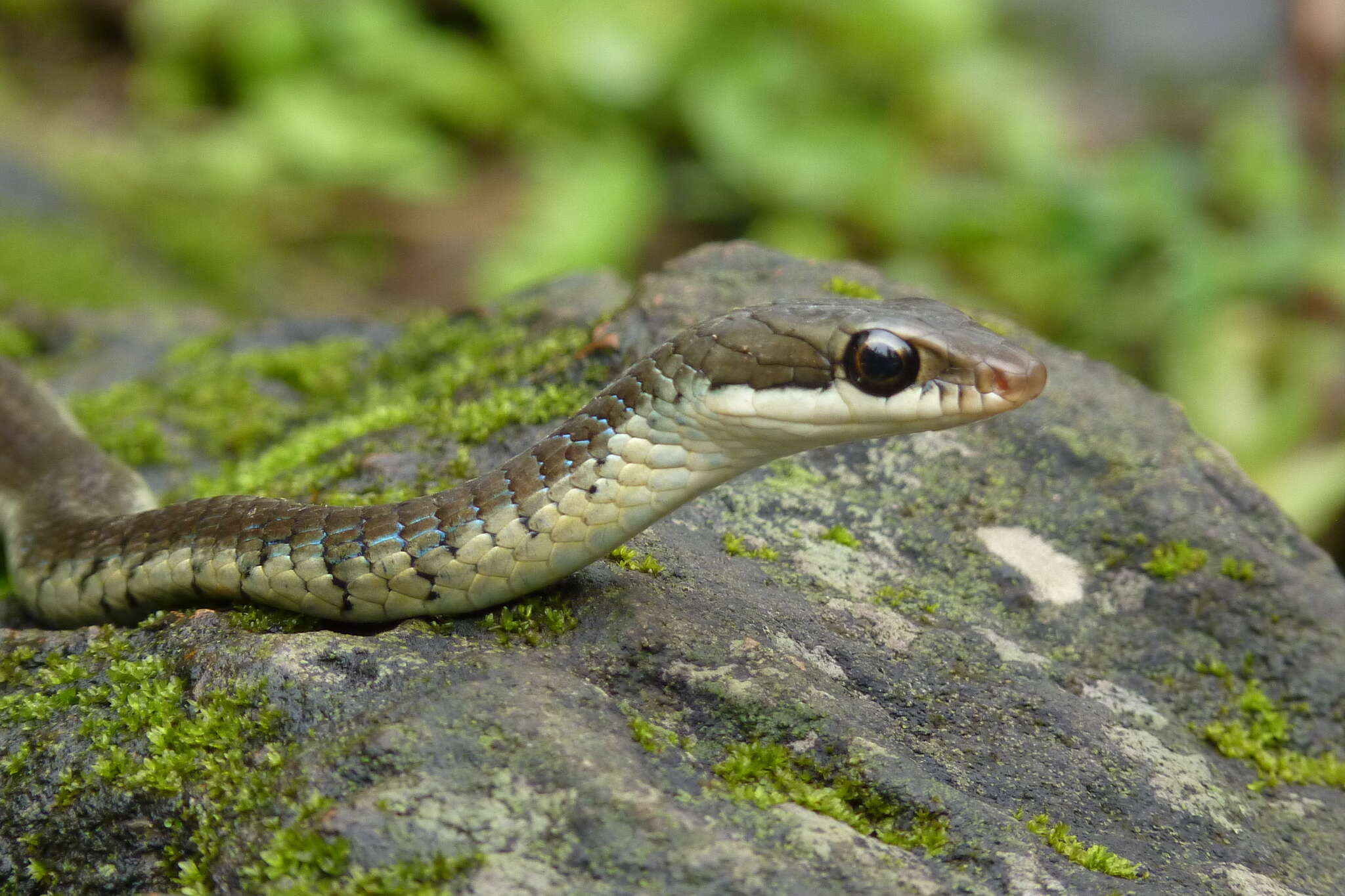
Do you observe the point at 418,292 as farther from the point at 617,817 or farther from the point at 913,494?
the point at 617,817

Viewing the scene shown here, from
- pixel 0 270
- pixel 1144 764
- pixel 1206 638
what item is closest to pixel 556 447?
pixel 1144 764

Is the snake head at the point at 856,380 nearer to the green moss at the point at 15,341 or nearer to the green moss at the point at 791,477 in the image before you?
the green moss at the point at 791,477

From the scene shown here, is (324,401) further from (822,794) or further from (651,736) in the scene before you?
(822,794)

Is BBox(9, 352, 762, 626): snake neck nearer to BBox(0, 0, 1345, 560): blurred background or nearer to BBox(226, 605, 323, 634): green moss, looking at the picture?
BBox(226, 605, 323, 634): green moss

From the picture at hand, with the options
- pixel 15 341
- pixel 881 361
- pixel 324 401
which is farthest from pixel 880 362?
pixel 15 341


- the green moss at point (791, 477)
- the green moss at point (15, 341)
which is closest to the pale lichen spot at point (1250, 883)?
the green moss at point (791, 477)

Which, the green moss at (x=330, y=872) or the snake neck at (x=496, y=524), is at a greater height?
the snake neck at (x=496, y=524)
